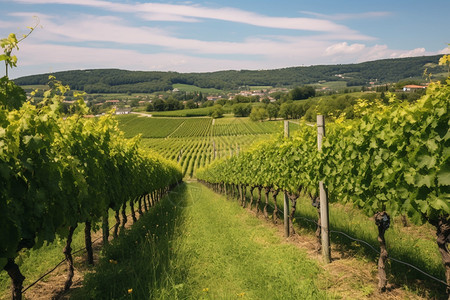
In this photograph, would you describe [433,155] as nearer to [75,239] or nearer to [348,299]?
[348,299]

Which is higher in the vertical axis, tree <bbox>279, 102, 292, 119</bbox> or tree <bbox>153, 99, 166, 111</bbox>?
tree <bbox>153, 99, 166, 111</bbox>

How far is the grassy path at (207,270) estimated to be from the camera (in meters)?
4.74

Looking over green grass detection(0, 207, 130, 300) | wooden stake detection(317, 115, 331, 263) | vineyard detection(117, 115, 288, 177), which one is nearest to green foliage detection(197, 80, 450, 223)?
wooden stake detection(317, 115, 331, 263)

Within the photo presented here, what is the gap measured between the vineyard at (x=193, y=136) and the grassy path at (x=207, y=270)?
49.7 m

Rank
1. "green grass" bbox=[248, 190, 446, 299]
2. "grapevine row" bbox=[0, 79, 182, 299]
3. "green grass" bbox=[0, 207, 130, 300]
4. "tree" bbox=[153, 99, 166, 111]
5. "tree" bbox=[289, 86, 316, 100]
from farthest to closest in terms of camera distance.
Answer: "tree" bbox=[153, 99, 166, 111], "tree" bbox=[289, 86, 316, 100], "green grass" bbox=[0, 207, 130, 300], "green grass" bbox=[248, 190, 446, 299], "grapevine row" bbox=[0, 79, 182, 299]

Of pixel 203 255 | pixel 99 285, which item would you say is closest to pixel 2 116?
pixel 99 285

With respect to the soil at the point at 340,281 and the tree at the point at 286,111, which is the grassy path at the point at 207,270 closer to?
the soil at the point at 340,281

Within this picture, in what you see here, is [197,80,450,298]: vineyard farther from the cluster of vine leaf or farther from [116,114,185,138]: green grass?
[116,114,185,138]: green grass

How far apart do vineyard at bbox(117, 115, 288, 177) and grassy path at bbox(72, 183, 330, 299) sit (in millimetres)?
49675

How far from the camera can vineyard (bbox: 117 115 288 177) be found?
218 feet

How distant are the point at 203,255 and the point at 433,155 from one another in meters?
4.76

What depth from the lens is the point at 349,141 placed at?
18.4 feet

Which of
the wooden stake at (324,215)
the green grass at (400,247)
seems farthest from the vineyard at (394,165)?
the green grass at (400,247)

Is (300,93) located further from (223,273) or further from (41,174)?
(41,174)
